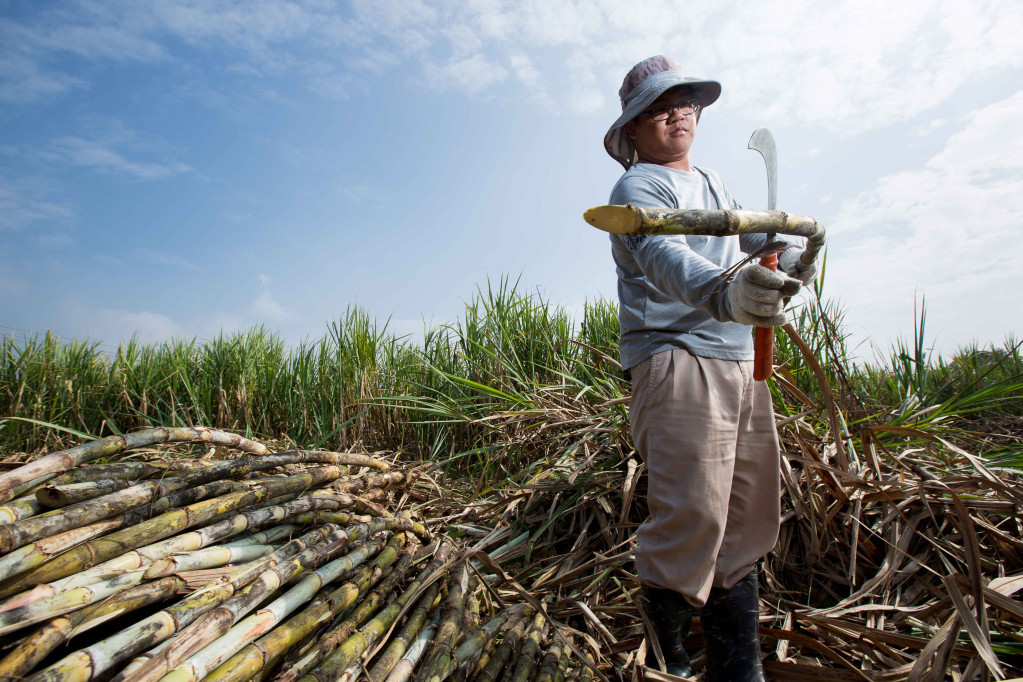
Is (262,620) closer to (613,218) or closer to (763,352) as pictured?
(613,218)

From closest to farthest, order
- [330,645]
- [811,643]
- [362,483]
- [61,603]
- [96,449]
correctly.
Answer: [61,603]
[330,645]
[96,449]
[811,643]
[362,483]

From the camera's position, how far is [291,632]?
1.31m

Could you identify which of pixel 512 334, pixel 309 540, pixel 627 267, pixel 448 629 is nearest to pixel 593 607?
pixel 448 629

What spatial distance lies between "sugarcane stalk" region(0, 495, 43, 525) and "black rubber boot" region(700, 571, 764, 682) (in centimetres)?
170

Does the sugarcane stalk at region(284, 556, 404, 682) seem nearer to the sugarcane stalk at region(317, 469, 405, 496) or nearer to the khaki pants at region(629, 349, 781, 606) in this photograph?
the sugarcane stalk at region(317, 469, 405, 496)

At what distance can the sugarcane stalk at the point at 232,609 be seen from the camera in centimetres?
108

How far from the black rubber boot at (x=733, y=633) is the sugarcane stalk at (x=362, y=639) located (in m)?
0.88

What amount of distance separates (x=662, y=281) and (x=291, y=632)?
3.89 ft

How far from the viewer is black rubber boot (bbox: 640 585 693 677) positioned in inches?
66.0

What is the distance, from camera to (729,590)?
67.3 inches

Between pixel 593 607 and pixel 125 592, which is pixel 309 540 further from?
pixel 593 607

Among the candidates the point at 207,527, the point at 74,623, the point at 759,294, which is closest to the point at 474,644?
the point at 207,527

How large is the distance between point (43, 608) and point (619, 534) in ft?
6.28

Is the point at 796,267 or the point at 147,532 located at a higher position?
the point at 796,267
